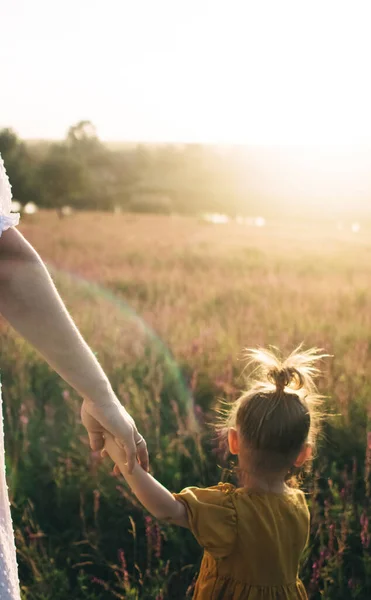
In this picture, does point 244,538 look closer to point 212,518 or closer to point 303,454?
point 212,518

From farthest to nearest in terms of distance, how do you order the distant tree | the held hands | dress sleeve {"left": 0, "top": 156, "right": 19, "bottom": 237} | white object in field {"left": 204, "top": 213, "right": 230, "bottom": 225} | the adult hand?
the distant tree < white object in field {"left": 204, "top": 213, "right": 230, "bottom": 225} < the held hands < the adult hand < dress sleeve {"left": 0, "top": 156, "right": 19, "bottom": 237}

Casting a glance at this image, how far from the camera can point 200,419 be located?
142 inches

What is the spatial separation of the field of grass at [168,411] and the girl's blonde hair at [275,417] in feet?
2.66

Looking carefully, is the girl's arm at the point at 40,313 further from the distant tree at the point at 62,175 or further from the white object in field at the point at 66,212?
the distant tree at the point at 62,175

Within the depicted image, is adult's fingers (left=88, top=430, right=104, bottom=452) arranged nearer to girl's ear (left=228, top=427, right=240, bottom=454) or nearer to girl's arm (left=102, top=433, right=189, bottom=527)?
girl's arm (left=102, top=433, right=189, bottom=527)

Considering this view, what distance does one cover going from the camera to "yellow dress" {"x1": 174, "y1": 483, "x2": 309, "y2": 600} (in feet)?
5.53

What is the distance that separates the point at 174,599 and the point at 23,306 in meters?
1.85

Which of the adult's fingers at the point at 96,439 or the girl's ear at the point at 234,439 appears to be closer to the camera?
the adult's fingers at the point at 96,439

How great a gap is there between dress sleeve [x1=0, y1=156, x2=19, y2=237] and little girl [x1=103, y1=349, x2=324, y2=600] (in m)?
0.79

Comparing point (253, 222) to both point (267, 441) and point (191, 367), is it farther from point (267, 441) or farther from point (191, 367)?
point (267, 441)

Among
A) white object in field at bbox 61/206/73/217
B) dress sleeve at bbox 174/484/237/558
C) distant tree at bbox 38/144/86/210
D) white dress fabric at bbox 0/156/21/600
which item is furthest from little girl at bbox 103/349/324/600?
distant tree at bbox 38/144/86/210

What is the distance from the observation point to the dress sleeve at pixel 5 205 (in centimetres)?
111

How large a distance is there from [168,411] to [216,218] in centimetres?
1182

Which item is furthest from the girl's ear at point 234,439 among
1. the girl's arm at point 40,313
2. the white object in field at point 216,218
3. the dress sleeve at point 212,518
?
the white object in field at point 216,218
